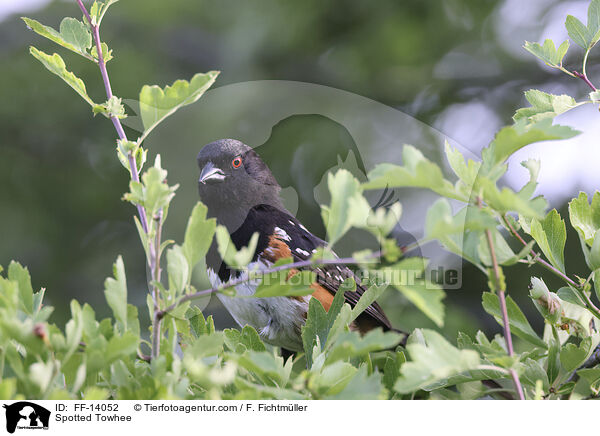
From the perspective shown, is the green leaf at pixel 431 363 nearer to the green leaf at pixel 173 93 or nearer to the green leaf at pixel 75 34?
the green leaf at pixel 173 93

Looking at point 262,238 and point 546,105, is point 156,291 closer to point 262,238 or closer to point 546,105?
point 546,105

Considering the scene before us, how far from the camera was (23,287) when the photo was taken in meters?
0.56

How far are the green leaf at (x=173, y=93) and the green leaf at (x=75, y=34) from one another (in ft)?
0.58

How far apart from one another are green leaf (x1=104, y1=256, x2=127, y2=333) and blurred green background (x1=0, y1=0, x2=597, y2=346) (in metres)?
2.11

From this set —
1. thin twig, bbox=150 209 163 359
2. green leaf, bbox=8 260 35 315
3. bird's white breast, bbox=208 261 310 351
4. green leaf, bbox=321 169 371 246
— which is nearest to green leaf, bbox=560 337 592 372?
green leaf, bbox=321 169 371 246

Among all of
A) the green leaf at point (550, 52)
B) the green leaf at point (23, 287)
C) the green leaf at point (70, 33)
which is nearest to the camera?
the green leaf at point (23, 287)

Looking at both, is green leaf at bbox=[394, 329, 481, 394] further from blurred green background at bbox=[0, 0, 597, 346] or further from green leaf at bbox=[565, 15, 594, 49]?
blurred green background at bbox=[0, 0, 597, 346]

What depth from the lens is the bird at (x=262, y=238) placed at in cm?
132

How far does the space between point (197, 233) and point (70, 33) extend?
0.34 m

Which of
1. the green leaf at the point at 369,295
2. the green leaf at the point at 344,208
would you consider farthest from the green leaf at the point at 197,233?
the green leaf at the point at 369,295

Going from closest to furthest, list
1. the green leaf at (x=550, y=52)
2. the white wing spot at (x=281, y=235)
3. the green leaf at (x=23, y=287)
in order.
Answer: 1. the green leaf at (x=23, y=287)
2. the green leaf at (x=550, y=52)
3. the white wing spot at (x=281, y=235)

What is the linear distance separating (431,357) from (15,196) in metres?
3.35
